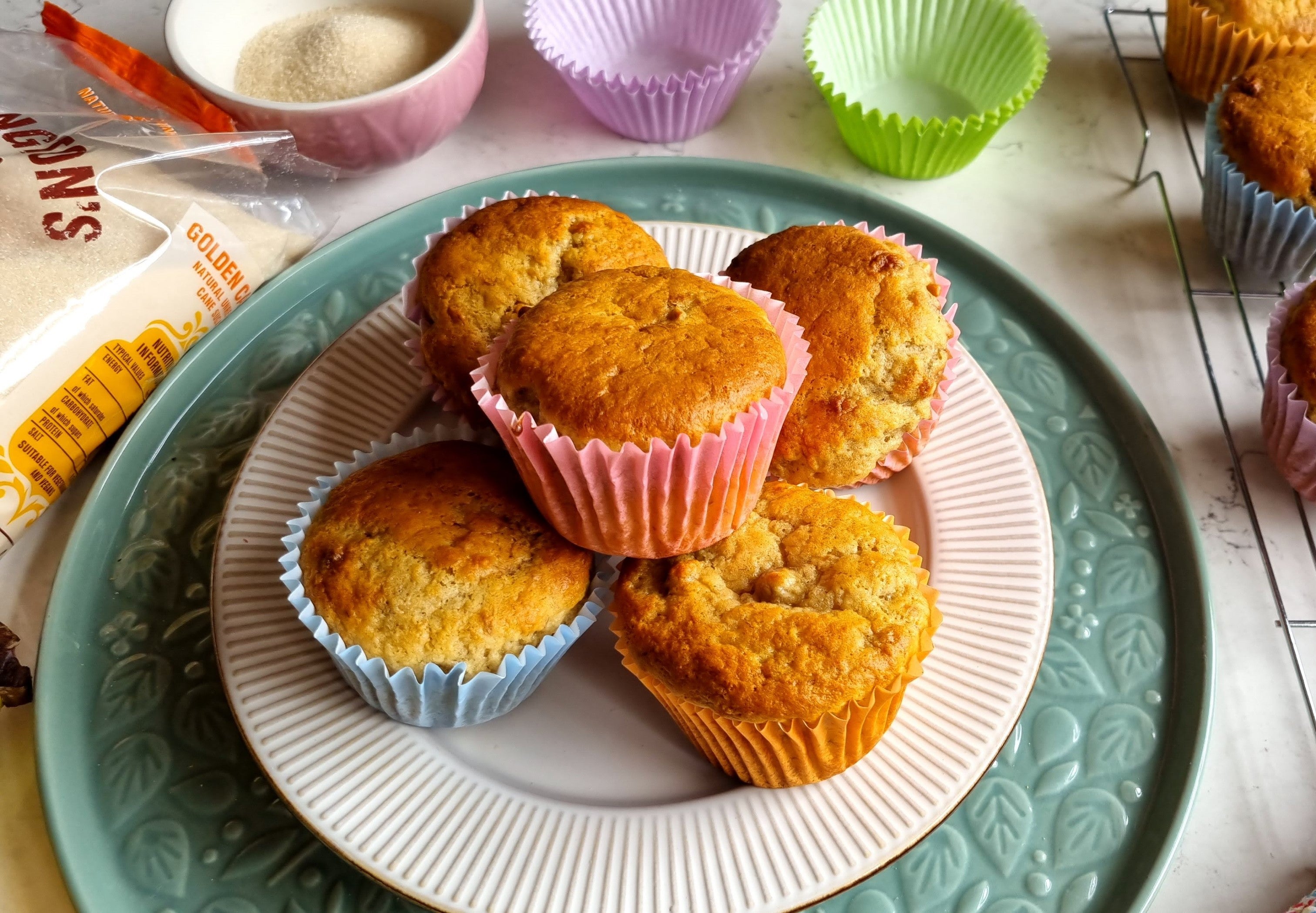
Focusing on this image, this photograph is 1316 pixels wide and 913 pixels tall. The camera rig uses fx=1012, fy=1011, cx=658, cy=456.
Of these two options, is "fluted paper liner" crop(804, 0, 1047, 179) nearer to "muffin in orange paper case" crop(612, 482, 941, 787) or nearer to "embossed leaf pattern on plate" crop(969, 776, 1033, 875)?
"muffin in orange paper case" crop(612, 482, 941, 787)

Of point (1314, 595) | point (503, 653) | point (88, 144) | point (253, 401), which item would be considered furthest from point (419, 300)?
point (1314, 595)

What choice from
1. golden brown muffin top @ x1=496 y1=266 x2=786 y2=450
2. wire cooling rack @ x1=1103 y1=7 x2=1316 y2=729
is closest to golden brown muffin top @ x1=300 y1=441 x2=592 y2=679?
golden brown muffin top @ x1=496 y1=266 x2=786 y2=450

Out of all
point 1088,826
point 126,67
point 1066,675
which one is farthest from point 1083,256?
point 126,67

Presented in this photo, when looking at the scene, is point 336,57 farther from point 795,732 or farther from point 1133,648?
point 1133,648

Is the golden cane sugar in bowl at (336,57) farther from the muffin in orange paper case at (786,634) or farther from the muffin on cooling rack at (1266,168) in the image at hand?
the muffin on cooling rack at (1266,168)

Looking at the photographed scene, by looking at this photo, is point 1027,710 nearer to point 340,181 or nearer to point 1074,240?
point 1074,240
